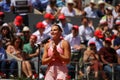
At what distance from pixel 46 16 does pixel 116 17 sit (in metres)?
3.28

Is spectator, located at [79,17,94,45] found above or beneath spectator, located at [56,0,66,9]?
beneath

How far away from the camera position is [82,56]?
15859 mm

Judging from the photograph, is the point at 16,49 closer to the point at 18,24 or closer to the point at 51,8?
the point at 18,24

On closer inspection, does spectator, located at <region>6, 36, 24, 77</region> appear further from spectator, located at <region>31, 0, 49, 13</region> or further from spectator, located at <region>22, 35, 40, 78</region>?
spectator, located at <region>31, 0, 49, 13</region>

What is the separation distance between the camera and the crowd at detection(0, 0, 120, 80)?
15.0 meters

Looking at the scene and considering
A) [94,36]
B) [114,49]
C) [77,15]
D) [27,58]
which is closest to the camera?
[27,58]

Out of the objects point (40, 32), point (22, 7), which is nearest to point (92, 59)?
point (40, 32)

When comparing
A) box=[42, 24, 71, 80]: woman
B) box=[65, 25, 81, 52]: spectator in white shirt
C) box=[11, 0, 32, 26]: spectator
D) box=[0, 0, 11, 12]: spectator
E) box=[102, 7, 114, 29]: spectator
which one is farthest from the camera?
box=[102, 7, 114, 29]: spectator

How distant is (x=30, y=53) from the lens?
51.7 feet

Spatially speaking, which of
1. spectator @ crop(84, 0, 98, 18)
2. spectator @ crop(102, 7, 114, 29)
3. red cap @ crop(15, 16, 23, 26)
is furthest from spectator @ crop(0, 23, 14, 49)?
spectator @ crop(84, 0, 98, 18)

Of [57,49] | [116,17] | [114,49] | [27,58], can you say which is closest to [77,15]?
[116,17]

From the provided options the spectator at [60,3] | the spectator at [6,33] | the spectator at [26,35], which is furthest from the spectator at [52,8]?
the spectator at [6,33]

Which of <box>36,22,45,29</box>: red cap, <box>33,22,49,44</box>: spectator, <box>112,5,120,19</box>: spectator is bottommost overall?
<box>112,5,120,19</box>: spectator

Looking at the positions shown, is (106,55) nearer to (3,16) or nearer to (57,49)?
(3,16)
